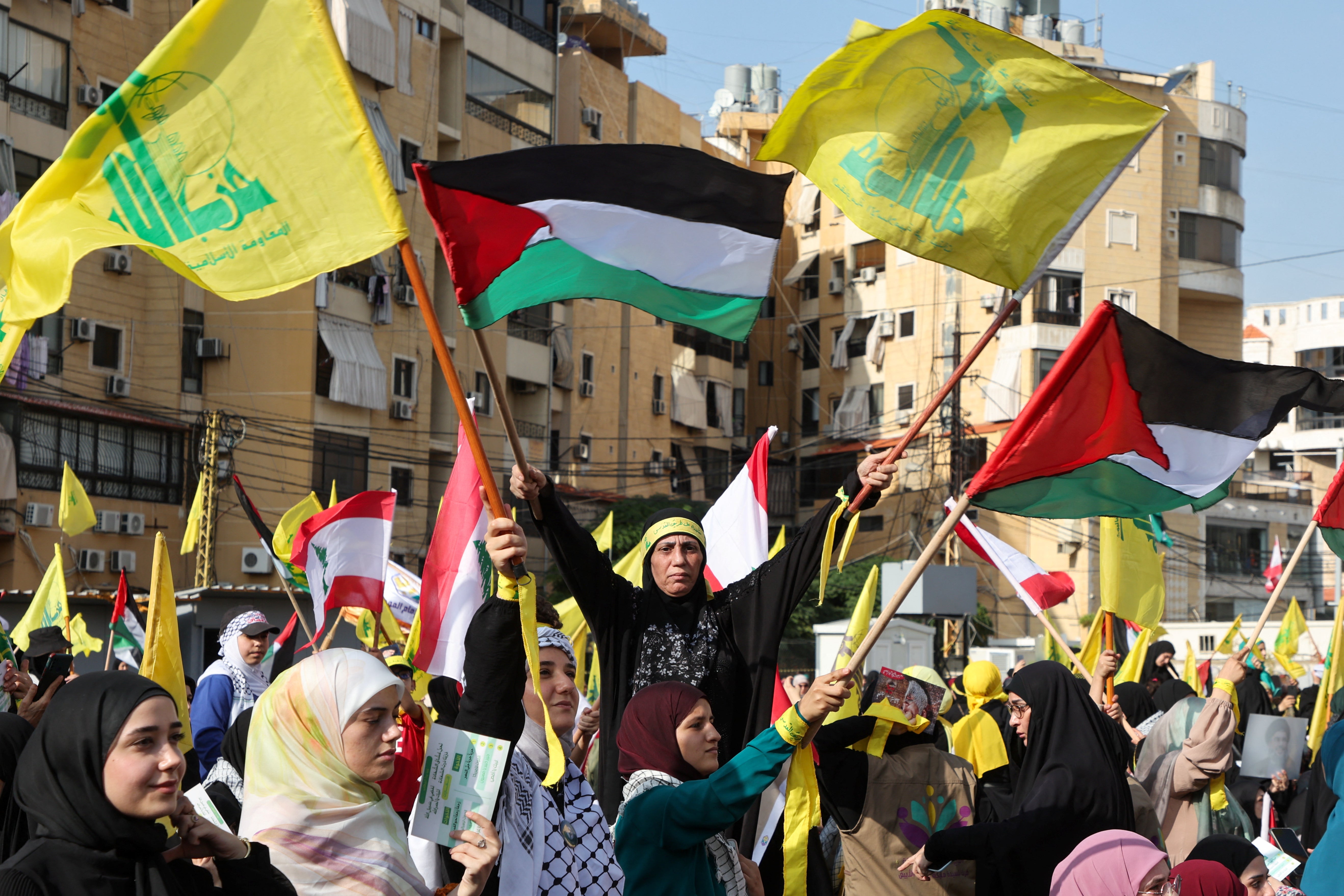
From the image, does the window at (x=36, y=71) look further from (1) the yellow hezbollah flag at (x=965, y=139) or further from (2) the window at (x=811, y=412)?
(2) the window at (x=811, y=412)

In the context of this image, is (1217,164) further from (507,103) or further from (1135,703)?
(1135,703)

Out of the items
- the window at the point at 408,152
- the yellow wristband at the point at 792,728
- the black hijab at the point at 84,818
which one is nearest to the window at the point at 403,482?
the window at the point at 408,152

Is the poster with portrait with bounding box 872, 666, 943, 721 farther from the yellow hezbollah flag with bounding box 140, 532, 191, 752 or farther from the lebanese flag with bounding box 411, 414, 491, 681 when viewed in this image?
the yellow hezbollah flag with bounding box 140, 532, 191, 752

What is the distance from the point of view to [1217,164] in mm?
43281

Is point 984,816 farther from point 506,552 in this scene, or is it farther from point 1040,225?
point 506,552

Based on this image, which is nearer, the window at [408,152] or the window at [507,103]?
the window at [408,152]

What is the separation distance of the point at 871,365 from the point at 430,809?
41.5m

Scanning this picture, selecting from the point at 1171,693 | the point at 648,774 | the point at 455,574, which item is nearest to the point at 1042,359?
the point at 1171,693

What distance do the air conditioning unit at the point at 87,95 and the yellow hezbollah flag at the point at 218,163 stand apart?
2299cm

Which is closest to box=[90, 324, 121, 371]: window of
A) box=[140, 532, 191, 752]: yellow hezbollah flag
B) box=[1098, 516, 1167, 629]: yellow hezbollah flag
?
box=[1098, 516, 1167, 629]: yellow hezbollah flag

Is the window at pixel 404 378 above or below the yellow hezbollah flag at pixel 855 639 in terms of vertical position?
above

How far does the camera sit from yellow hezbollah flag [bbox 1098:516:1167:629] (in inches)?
363

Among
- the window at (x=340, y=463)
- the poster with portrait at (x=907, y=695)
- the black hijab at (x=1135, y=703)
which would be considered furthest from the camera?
the window at (x=340, y=463)

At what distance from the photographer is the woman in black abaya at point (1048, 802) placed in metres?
4.82
